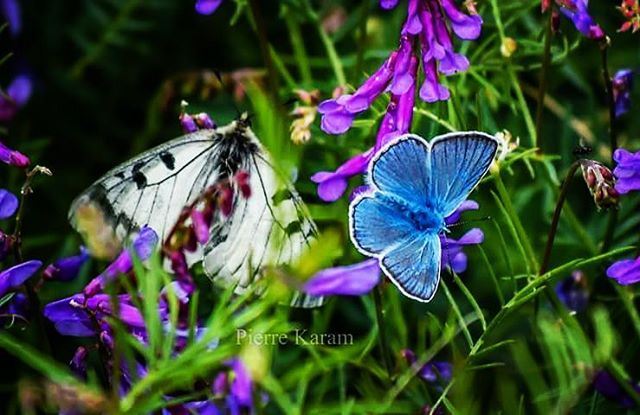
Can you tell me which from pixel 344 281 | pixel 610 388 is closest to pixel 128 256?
pixel 344 281

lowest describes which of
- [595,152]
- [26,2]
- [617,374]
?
[595,152]

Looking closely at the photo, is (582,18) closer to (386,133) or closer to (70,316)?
(386,133)

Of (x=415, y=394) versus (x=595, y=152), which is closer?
(x=415, y=394)

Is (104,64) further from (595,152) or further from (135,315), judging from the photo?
(135,315)

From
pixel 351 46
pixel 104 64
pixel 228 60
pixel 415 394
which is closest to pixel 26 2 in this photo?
pixel 104 64

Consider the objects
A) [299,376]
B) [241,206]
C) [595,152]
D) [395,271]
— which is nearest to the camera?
[299,376]

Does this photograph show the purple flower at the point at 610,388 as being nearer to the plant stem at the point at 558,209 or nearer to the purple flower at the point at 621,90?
the plant stem at the point at 558,209

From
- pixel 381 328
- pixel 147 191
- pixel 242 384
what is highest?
pixel 242 384
